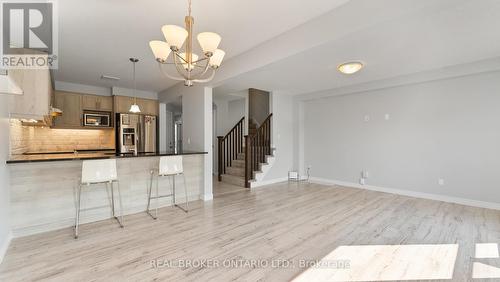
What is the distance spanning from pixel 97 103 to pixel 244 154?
4.12 metres

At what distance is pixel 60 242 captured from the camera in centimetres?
261

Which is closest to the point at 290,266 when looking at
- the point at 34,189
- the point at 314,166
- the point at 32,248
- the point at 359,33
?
the point at 359,33

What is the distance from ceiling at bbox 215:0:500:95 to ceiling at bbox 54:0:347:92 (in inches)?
16.4

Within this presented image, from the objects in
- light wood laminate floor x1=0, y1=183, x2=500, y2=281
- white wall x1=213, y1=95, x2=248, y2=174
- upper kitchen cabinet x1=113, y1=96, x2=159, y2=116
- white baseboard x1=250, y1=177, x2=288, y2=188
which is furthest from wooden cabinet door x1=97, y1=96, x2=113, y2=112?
white baseboard x1=250, y1=177, x2=288, y2=188

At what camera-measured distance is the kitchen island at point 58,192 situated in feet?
9.06

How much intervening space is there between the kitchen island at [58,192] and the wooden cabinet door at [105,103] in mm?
2805

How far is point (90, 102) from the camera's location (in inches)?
219

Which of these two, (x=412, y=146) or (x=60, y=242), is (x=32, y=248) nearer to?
(x=60, y=242)

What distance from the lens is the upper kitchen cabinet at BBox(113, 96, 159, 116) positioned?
5715 mm

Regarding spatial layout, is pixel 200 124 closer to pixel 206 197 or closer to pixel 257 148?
pixel 206 197

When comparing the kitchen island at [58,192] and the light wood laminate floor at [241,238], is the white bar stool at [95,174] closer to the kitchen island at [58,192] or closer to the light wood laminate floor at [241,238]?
the kitchen island at [58,192]

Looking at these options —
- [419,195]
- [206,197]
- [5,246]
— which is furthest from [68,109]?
[419,195]

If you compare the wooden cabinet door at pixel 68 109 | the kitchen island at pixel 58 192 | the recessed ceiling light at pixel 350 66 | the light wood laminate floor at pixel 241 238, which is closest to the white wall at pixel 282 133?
the light wood laminate floor at pixel 241 238

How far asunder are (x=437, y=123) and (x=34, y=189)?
6.95 m
